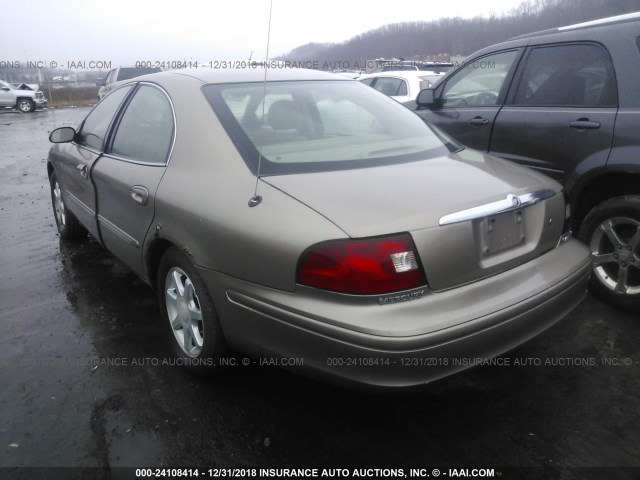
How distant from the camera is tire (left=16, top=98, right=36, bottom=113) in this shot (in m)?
24.6

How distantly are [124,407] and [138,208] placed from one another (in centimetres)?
105

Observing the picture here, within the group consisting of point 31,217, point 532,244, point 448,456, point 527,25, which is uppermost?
point 527,25

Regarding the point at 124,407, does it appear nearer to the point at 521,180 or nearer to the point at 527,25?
the point at 521,180

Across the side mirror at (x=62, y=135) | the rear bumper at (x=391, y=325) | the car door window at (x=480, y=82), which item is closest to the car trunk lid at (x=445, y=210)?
the rear bumper at (x=391, y=325)

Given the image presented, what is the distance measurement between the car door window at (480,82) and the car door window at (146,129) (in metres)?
2.46

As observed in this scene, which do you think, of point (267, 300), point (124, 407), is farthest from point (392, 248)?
point (124, 407)

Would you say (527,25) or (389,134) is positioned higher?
(527,25)

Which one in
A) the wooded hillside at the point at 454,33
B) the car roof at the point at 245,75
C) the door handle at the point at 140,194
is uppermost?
the wooded hillside at the point at 454,33

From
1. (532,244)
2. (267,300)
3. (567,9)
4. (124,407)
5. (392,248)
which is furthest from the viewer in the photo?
(567,9)

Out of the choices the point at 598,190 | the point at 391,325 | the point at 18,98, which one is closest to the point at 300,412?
the point at 391,325

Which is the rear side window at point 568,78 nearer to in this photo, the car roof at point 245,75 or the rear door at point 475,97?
the rear door at point 475,97

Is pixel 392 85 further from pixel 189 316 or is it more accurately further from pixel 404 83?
pixel 189 316

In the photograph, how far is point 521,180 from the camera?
98.6 inches

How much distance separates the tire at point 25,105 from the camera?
24616 millimetres
